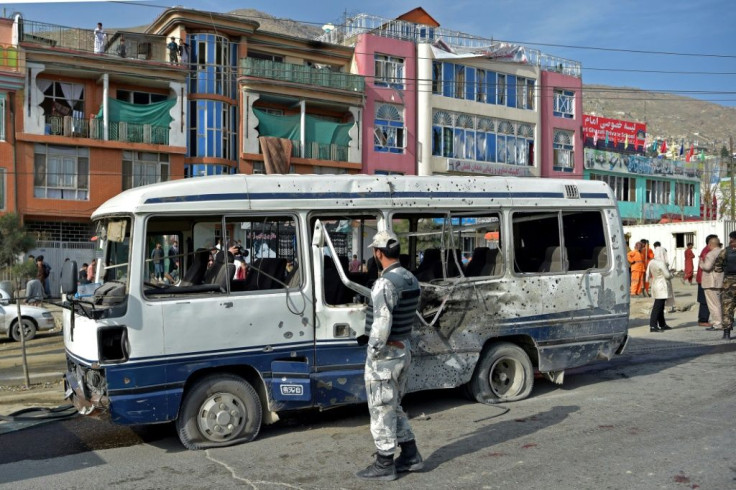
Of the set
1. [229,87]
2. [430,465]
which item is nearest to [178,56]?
[229,87]

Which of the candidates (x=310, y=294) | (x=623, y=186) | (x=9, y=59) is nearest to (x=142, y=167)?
(x=9, y=59)

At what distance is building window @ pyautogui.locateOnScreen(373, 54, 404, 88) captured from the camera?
125 feet

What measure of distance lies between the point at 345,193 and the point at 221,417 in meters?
2.50

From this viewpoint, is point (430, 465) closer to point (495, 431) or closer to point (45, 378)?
point (495, 431)

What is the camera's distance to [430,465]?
5.77 meters

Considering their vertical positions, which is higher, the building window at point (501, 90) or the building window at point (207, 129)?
the building window at point (501, 90)

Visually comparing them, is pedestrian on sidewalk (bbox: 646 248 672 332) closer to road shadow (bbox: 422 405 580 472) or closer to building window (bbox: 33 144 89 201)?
road shadow (bbox: 422 405 580 472)

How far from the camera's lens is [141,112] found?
102 ft

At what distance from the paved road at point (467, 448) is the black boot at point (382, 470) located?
11 cm

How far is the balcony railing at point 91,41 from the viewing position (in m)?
29.5

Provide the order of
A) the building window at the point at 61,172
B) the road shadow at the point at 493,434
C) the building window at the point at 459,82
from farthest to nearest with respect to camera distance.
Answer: the building window at the point at 459,82 < the building window at the point at 61,172 < the road shadow at the point at 493,434

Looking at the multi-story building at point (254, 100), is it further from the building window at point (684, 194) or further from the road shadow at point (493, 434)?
the building window at point (684, 194)

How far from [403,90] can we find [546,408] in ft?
107

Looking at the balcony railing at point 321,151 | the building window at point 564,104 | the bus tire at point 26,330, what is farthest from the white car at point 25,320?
the building window at point 564,104
